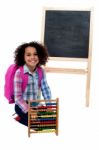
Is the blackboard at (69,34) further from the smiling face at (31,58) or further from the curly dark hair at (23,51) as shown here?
the smiling face at (31,58)

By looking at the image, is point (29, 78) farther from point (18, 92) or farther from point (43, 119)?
point (43, 119)

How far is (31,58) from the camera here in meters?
3.10

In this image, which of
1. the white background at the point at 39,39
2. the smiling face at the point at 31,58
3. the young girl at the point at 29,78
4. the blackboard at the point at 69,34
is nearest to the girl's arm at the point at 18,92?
the young girl at the point at 29,78

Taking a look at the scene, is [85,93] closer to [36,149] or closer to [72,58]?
[72,58]

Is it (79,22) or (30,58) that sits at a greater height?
(79,22)

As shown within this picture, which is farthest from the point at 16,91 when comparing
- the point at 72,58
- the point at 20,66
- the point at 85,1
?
the point at 85,1

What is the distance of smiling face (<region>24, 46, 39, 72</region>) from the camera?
3.11 m

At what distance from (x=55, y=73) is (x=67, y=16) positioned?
839mm


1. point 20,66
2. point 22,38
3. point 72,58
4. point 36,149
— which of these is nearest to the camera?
point 36,149

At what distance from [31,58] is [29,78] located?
20 centimetres

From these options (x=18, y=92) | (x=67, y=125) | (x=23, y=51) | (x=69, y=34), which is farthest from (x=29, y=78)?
(x=69, y=34)

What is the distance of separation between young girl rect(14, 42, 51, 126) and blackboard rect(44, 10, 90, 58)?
108cm

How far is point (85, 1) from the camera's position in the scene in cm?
450

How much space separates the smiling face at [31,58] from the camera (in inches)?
122
